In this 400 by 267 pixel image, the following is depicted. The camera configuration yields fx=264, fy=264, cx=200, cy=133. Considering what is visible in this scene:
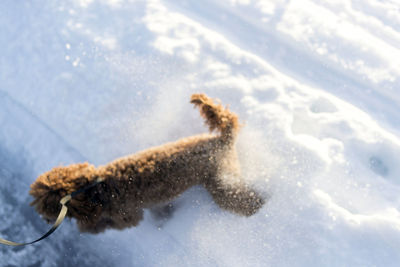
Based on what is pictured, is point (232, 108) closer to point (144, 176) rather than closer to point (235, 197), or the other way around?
point (235, 197)

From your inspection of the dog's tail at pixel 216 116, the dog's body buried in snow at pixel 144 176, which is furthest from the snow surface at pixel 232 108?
the dog's tail at pixel 216 116

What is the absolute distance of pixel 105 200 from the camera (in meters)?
1.67

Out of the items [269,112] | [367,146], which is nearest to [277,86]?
[269,112]

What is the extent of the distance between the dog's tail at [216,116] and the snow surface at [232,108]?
1.74 feet

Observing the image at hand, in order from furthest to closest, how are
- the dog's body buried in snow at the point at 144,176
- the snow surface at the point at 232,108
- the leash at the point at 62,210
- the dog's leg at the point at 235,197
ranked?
the snow surface at the point at 232,108 → the dog's leg at the point at 235,197 → the dog's body buried in snow at the point at 144,176 → the leash at the point at 62,210

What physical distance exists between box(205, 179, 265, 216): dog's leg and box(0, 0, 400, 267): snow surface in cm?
11

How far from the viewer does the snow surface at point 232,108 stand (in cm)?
204

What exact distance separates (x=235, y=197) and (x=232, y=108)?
78 cm

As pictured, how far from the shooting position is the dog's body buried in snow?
156cm

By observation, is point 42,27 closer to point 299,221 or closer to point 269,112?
point 269,112

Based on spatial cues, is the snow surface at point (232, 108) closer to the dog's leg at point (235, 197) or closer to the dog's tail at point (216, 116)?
the dog's leg at point (235, 197)

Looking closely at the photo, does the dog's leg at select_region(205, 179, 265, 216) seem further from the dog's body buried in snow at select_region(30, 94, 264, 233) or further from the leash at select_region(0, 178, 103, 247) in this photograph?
the leash at select_region(0, 178, 103, 247)

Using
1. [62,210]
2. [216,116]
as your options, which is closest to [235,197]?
[216,116]

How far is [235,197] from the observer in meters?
1.91
